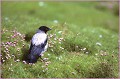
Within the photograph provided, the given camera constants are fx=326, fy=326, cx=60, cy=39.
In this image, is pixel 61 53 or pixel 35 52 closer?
pixel 35 52

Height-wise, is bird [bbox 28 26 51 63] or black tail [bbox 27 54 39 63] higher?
bird [bbox 28 26 51 63]

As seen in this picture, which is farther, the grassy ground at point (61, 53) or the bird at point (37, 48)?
the bird at point (37, 48)

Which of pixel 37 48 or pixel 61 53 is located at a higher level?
pixel 37 48

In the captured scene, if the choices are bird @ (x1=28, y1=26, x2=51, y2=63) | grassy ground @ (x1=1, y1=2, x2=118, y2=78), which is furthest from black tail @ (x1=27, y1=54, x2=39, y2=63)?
grassy ground @ (x1=1, y1=2, x2=118, y2=78)

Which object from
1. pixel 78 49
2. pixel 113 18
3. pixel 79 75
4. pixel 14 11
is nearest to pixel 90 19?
pixel 113 18

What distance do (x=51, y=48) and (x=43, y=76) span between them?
7.02ft

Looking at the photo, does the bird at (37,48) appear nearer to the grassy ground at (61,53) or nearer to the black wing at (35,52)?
the black wing at (35,52)

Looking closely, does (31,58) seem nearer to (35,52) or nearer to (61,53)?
(35,52)

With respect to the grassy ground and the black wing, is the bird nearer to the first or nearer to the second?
the black wing

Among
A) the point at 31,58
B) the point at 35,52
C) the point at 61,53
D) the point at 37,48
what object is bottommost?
the point at 61,53

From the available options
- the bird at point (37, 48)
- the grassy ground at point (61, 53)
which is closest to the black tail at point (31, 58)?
the bird at point (37, 48)

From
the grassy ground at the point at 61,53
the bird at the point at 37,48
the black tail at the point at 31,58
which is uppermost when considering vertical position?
the bird at the point at 37,48

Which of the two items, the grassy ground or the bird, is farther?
the bird

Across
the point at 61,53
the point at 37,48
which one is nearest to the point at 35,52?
the point at 37,48
